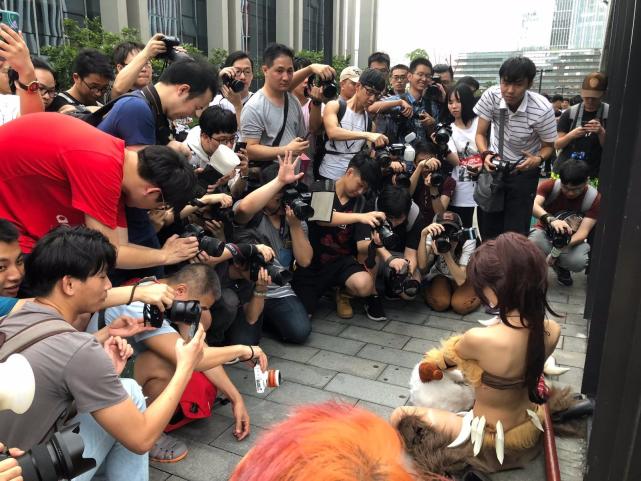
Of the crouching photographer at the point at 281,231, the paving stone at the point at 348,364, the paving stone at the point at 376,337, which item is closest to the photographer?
the paving stone at the point at 348,364

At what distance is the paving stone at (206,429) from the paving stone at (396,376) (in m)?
1.05

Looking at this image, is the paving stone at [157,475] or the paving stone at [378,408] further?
the paving stone at [378,408]

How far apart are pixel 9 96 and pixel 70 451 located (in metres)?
2.63

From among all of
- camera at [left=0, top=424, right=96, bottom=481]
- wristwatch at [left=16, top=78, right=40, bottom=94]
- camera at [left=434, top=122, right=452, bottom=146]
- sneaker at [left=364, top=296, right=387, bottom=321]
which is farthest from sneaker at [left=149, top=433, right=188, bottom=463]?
camera at [left=434, top=122, right=452, bottom=146]

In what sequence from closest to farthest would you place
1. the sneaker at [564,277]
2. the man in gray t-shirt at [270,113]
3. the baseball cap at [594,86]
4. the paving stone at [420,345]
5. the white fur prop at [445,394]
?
the white fur prop at [445,394] → the paving stone at [420,345] → the man in gray t-shirt at [270,113] → the sneaker at [564,277] → the baseball cap at [594,86]

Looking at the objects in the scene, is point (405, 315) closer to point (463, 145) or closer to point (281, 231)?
point (281, 231)

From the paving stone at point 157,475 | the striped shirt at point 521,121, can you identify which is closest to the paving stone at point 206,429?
the paving stone at point 157,475

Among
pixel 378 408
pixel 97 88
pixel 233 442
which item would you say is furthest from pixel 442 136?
pixel 233 442

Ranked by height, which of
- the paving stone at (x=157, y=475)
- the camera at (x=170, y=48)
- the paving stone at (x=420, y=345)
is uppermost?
the camera at (x=170, y=48)

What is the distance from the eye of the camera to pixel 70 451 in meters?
1.18

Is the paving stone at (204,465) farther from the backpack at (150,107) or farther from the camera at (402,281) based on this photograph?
the camera at (402,281)

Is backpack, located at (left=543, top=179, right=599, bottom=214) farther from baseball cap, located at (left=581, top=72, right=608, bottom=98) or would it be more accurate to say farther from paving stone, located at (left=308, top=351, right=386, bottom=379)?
paving stone, located at (left=308, top=351, right=386, bottom=379)

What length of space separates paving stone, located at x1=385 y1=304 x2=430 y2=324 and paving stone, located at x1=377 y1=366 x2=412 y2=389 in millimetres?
851

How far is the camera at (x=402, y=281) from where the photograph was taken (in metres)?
4.20
